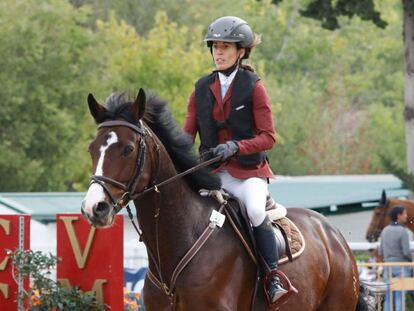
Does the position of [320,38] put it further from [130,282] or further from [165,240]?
[165,240]

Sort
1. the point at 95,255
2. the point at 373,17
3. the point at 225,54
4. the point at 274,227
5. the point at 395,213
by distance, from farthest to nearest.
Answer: the point at 373,17 < the point at 395,213 < the point at 95,255 < the point at 274,227 < the point at 225,54

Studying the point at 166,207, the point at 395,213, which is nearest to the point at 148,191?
the point at 166,207

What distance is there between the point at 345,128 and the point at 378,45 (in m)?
5.06

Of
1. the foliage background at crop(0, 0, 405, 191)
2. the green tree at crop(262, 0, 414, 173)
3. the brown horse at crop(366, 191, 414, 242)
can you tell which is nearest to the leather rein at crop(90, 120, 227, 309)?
the brown horse at crop(366, 191, 414, 242)

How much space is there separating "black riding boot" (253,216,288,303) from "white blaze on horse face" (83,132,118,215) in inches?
54.8

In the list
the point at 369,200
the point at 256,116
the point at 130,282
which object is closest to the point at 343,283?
the point at 256,116

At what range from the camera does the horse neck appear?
782 centimetres

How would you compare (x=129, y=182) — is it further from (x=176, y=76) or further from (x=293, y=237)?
(x=176, y=76)

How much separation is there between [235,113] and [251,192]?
1.85 feet

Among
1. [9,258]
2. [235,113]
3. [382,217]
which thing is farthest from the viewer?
[382,217]

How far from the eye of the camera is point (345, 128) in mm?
54094

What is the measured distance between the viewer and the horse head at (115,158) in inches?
280

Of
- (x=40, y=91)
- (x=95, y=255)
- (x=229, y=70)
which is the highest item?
(x=40, y=91)

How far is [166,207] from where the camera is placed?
788cm
